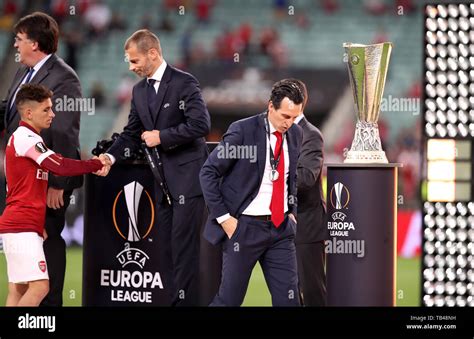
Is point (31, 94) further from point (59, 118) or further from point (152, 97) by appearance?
point (152, 97)

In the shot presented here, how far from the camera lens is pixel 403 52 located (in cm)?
1416

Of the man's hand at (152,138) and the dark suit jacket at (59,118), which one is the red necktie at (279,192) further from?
the dark suit jacket at (59,118)

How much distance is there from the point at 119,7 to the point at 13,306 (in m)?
9.00

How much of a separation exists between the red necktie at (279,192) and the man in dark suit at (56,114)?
1390 mm

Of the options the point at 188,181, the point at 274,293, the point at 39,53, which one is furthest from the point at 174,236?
the point at 39,53

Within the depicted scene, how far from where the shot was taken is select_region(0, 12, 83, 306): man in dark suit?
6.40 metres

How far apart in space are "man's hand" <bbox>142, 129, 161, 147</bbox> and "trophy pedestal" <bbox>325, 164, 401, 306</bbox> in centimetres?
113

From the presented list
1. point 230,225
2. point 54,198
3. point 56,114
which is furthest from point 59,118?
point 230,225

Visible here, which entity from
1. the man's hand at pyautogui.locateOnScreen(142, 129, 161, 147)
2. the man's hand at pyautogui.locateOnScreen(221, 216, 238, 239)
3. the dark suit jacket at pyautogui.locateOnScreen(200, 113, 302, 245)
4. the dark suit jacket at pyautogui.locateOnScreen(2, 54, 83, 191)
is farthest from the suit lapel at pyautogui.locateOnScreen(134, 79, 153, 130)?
the man's hand at pyautogui.locateOnScreen(221, 216, 238, 239)

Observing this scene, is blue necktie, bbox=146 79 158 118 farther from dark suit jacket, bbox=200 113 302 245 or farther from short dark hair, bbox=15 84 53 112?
dark suit jacket, bbox=200 113 302 245

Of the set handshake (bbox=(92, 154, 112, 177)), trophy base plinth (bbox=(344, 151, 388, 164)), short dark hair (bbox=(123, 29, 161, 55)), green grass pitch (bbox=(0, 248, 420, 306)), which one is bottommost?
green grass pitch (bbox=(0, 248, 420, 306))

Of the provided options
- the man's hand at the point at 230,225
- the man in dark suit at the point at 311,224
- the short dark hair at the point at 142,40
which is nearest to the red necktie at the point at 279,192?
the man's hand at the point at 230,225

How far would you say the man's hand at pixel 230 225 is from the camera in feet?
18.5

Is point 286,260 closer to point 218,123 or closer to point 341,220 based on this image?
point 341,220
